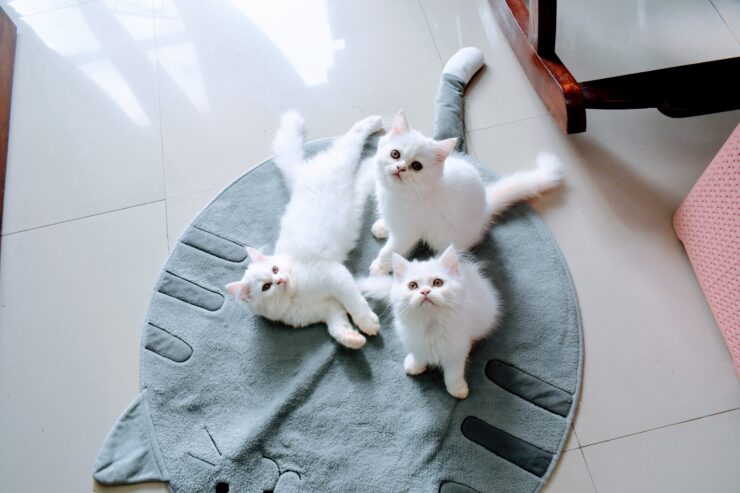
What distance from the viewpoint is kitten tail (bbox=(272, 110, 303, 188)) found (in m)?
1.95

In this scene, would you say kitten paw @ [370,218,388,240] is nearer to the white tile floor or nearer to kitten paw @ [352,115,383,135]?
kitten paw @ [352,115,383,135]

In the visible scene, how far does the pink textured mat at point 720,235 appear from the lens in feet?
4.92

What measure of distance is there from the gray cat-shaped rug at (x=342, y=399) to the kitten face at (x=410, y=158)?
1.29ft

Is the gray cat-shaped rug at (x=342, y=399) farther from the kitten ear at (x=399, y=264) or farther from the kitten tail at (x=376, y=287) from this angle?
the kitten ear at (x=399, y=264)

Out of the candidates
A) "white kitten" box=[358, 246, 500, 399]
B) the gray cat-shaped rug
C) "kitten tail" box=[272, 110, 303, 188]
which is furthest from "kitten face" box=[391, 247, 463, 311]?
"kitten tail" box=[272, 110, 303, 188]

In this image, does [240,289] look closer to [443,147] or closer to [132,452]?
[132,452]

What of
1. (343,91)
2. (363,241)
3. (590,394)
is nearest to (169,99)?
(343,91)

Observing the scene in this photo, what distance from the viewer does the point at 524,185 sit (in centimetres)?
183

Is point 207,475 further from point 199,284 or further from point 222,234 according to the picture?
point 222,234

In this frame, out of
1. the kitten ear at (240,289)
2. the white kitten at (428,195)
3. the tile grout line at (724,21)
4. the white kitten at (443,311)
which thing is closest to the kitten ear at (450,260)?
the white kitten at (443,311)

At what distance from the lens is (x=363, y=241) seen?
1.85 meters

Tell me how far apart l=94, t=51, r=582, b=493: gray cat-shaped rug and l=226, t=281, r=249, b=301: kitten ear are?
17cm

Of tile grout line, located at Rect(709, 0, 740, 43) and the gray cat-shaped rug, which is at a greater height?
tile grout line, located at Rect(709, 0, 740, 43)

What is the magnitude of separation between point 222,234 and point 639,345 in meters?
1.38
